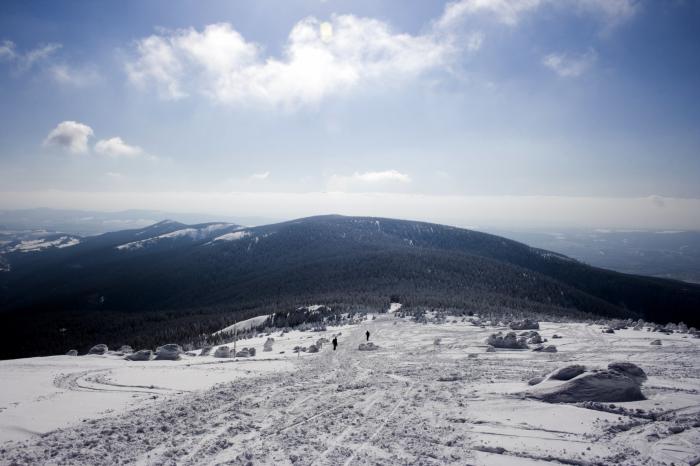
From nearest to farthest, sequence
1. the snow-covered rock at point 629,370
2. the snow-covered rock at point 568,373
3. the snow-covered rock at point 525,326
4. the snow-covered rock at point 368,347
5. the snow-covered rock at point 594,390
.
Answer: the snow-covered rock at point 594,390 → the snow-covered rock at point 568,373 → the snow-covered rock at point 629,370 → the snow-covered rock at point 368,347 → the snow-covered rock at point 525,326

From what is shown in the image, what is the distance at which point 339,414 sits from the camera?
14.6 meters

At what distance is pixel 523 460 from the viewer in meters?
10.6

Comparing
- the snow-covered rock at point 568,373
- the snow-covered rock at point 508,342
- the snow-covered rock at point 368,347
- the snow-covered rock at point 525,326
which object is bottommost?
the snow-covered rock at point 368,347

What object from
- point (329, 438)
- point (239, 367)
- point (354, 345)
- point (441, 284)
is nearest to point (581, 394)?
point (329, 438)

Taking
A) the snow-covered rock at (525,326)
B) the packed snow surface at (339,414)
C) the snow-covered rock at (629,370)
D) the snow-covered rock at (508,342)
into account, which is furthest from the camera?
the snow-covered rock at (525,326)

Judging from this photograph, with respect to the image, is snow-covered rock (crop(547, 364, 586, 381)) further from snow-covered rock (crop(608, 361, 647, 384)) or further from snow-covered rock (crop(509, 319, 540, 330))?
snow-covered rock (crop(509, 319, 540, 330))

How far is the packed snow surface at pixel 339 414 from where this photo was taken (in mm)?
11047

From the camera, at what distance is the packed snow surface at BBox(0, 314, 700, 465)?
1105 centimetres

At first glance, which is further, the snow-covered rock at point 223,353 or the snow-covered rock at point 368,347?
the snow-covered rock at point 368,347

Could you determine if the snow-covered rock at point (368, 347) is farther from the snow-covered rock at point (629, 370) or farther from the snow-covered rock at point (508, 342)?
the snow-covered rock at point (629, 370)

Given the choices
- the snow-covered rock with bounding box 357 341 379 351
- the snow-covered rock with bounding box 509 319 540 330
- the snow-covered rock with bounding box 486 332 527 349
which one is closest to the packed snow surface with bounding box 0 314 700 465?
the snow-covered rock with bounding box 486 332 527 349

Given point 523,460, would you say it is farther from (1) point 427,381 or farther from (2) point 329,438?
(1) point 427,381

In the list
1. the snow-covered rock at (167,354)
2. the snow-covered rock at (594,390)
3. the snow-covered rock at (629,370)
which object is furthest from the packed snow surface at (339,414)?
the snow-covered rock at (167,354)

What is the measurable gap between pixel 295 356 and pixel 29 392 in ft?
56.4
